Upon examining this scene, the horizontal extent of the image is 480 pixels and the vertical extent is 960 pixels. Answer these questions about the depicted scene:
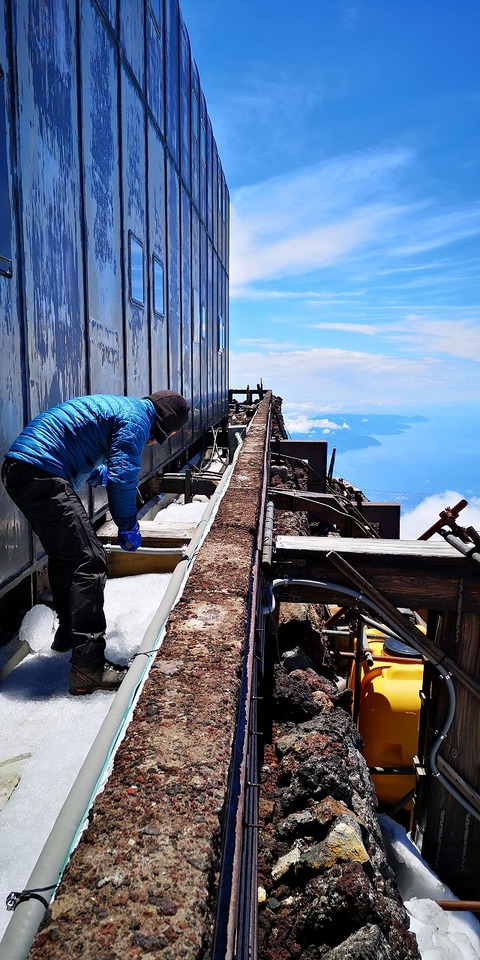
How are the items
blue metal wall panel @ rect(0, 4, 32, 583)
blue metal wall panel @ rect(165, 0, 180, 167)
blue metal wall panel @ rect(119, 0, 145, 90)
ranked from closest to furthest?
blue metal wall panel @ rect(0, 4, 32, 583), blue metal wall panel @ rect(119, 0, 145, 90), blue metal wall panel @ rect(165, 0, 180, 167)

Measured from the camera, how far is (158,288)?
821cm

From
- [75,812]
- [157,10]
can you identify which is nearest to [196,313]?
[157,10]

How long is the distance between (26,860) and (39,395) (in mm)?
2742

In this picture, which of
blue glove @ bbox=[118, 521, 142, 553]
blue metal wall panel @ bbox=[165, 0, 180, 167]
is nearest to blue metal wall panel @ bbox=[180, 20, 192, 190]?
blue metal wall panel @ bbox=[165, 0, 180, 167]

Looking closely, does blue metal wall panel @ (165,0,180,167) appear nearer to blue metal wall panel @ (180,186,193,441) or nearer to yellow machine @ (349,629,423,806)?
blue metal wall panel @ (180,186,193,441)

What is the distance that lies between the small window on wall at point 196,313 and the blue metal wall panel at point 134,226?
4675mm

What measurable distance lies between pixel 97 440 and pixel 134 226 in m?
4.11

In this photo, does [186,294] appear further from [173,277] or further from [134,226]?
[134,226]

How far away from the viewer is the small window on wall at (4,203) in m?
3.23

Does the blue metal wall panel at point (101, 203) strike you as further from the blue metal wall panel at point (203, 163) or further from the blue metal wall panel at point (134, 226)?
the blue metal wall panel at point (203, 163)

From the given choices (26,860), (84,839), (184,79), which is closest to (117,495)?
(26,860)

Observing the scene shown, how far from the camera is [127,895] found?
1.13 metres

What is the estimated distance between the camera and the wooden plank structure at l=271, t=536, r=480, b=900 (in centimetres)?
488

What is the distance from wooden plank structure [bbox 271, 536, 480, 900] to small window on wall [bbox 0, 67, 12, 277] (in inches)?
116
